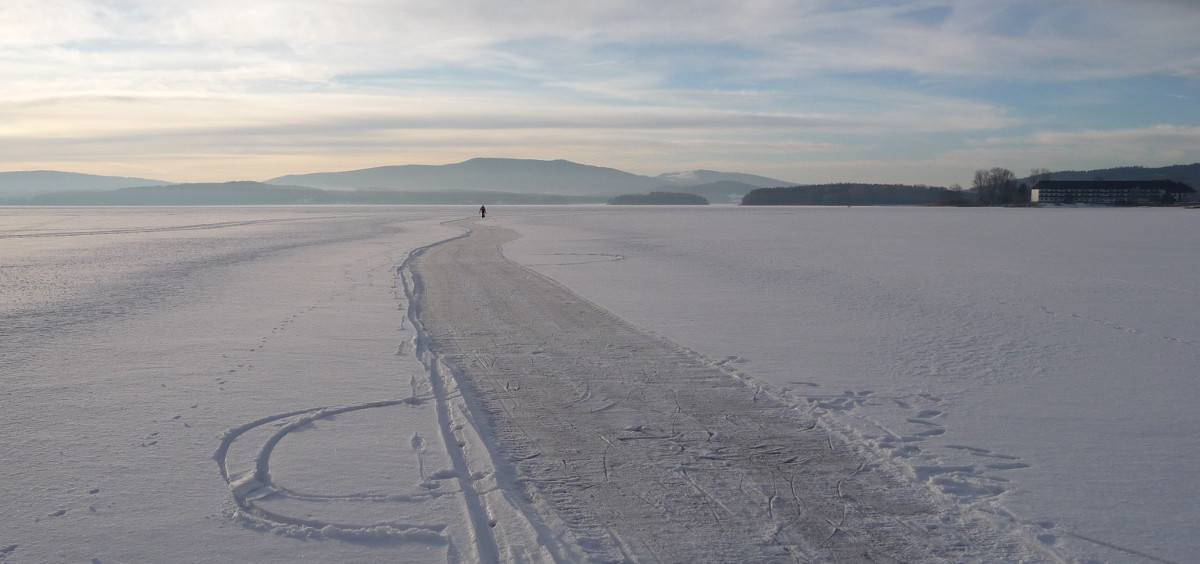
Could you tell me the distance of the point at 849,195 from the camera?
464 feet

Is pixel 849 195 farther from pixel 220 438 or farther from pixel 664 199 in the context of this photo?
pixel 220 438

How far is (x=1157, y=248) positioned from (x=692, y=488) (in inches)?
943

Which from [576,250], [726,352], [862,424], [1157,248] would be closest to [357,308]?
[726,352]

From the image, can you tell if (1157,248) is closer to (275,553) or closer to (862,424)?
(862,424)

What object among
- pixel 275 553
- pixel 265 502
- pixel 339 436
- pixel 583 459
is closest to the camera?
pixel 275 553

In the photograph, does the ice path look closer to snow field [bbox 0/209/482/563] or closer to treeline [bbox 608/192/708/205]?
snow field [bbox 0/209/482/563]

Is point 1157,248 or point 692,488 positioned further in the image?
point 1157,248

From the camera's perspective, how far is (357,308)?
38.2 ft

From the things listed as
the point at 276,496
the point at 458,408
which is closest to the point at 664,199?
the point at 458,408

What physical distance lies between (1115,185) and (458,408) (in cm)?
12265

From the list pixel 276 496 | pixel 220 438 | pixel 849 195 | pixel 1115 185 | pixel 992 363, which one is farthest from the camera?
pixel 849 195

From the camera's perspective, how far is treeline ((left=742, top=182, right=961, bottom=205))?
452 ft

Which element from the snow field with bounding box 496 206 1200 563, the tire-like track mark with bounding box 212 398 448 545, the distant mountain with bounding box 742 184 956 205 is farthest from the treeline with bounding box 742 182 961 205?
the tire-like track mark with bounding box 212 398 448 545

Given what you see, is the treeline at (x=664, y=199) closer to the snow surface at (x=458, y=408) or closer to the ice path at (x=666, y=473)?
the snow surface at (x=458, y=408)
